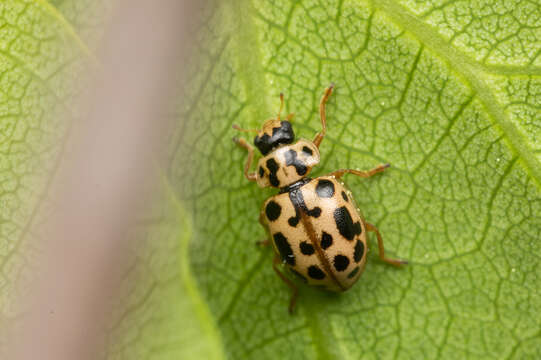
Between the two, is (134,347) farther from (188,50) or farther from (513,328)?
(513,328)

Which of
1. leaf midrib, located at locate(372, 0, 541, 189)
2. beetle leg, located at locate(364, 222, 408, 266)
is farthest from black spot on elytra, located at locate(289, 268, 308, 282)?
leaf midrib, located at locate(372, 0, 541, 189)

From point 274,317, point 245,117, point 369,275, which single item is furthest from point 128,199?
point 369,275

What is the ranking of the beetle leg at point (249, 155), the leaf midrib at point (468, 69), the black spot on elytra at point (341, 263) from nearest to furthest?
the leaf midrib at point (468, 69), the black spot on elytra at point (341, 263), the beetle leg at point (249, 155)

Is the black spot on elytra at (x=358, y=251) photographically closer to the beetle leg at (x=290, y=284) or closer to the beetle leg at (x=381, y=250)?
the beetle leg at (x=381, y=250)

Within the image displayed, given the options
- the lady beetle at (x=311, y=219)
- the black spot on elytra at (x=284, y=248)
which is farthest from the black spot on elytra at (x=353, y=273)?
the black spot on elytra at (x=284, y=248)

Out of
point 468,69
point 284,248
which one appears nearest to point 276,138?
point 284,248

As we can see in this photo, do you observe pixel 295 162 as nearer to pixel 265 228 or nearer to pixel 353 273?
pixel 265 228

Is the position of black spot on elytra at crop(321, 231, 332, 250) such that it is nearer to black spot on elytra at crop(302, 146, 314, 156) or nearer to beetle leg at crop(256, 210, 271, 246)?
beetle leg at crop(256, 210, 271, 246)
